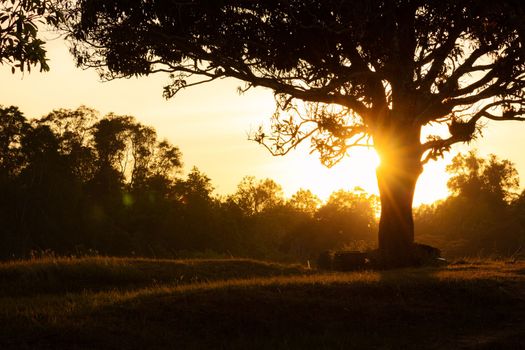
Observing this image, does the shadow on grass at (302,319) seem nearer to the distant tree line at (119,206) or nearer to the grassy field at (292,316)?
the grassy field at (292,316)

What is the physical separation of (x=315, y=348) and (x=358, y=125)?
1431cm

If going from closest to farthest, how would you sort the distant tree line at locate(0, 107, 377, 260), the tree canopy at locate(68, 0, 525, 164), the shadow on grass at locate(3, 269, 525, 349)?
the shadow on grass at locate(3, 269, 525, 349), the tree canopy at locate(68, 0, 525, 164), the distant tree line at locate(0, 107, 377, 260)

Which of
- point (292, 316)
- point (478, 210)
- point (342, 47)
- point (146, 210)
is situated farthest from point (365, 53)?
point (478, 210)

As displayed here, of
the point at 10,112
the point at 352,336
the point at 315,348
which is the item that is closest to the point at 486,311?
the point at 352,336

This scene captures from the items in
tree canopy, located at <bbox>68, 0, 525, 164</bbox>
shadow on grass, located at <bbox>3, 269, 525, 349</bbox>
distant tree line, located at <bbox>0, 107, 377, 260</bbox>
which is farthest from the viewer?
distant tree line, located at <bbox>0, 107, 377, 260</bbox>

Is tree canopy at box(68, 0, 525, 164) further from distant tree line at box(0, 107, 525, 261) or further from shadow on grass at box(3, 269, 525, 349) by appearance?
distant tree line at box(0, 107, 525, 261)

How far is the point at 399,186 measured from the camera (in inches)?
783

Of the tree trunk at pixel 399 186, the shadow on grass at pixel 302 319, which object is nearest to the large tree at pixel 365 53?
the tree trunk at pixel 399 186

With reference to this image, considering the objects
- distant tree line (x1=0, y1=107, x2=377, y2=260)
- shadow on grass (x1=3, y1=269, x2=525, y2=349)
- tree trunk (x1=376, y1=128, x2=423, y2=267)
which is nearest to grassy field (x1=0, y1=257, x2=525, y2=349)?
shadow on grass (x1=3, y1=269, x2=525, y2=349)

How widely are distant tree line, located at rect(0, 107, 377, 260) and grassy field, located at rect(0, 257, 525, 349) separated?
38441 mm

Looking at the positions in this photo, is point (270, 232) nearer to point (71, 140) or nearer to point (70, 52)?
point (71, 140)

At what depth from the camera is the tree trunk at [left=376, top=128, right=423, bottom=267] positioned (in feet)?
64.5

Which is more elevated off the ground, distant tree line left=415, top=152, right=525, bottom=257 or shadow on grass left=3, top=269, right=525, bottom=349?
distant tree line left=415, top=152, right=525, bottom=257

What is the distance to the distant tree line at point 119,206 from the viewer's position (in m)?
53.1
